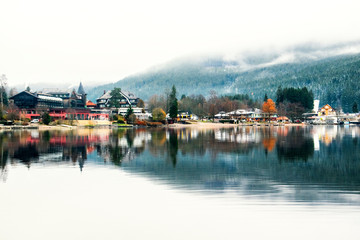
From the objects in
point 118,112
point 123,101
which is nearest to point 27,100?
point 118,112

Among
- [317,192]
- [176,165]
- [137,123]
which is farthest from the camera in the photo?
[137,123]

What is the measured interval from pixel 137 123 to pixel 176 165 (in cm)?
8697

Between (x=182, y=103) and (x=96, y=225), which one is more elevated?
(x=182, y=103)

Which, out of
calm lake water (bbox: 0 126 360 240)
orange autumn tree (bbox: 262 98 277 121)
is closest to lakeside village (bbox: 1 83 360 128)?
orange autumn tree (bbox: 262 98 277 121)

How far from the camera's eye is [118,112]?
124188mm

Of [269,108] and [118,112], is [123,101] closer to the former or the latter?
[118,112]

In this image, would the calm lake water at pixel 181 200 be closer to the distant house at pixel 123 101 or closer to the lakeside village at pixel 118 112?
the lakeside village at pixel 118 112

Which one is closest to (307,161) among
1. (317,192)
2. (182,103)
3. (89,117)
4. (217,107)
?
(317,192)

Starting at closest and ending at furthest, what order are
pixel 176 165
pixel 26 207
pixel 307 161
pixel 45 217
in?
pixel 45 217
pixel 26 207
pixel 176 165
pixel 307 161

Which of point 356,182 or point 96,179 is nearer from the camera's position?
point 356,182

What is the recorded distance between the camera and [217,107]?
6029 inches

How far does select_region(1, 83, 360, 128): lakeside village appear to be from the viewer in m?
97.7

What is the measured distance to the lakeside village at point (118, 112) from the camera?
97662 millimetres

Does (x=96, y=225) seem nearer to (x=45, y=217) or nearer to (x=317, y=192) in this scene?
(x=45, y=217)
